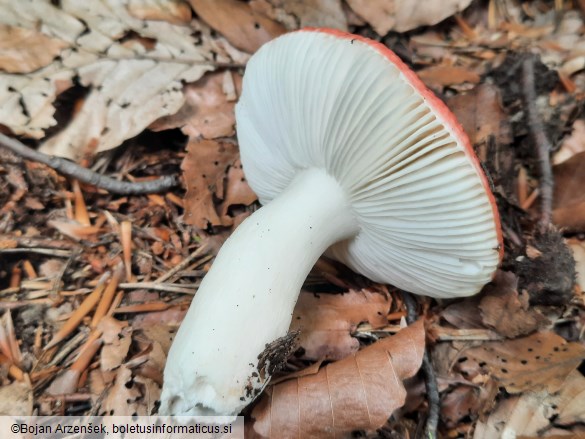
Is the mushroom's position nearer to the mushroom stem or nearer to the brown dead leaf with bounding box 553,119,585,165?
the mushroom stem

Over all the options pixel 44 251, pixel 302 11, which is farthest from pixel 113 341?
pixel 302 11

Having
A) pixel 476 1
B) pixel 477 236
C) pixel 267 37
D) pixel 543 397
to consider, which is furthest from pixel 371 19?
pixel 543 397

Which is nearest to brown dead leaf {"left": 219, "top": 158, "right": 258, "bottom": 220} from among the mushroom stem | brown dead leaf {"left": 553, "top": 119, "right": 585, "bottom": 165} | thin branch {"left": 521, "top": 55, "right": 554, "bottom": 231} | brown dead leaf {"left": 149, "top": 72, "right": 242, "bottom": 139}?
brown dead leaf {"left": 149, "top": 72, "right": 242, "bottom": 139}

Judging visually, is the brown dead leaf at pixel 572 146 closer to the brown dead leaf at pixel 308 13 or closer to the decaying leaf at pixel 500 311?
the decaying leaf at pixel 500 311

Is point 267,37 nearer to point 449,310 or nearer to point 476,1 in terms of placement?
point 476,1

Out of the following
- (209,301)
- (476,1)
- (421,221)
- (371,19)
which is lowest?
(209,301)

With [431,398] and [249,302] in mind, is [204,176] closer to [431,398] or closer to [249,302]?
[249,302]

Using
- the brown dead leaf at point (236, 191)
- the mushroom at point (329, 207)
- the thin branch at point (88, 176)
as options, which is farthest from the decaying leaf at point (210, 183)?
the mushroom at point (329, 207)
